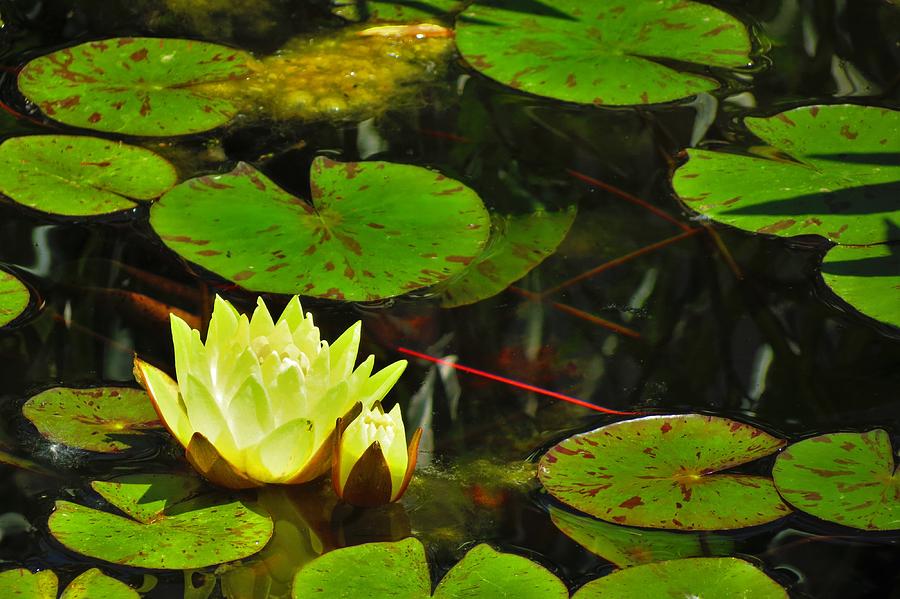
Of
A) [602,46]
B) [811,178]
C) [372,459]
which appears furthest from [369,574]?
[602,46]

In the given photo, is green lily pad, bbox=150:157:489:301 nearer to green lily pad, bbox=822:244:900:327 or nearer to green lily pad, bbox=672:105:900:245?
green lily pad, bbox=672:105:900:245

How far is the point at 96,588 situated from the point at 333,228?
1023mm

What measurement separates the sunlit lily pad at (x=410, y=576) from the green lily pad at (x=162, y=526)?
12cm

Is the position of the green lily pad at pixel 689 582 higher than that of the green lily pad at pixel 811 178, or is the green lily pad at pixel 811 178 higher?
the green lily pad at pixel 811 178

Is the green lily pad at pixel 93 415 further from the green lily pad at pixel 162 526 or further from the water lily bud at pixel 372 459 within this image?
the water lily bud at pixel 372 459

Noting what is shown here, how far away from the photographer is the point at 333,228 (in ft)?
7.38

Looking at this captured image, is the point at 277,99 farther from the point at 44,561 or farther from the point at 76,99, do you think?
the point at 44,561

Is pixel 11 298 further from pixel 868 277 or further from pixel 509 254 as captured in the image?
pixel 868 277

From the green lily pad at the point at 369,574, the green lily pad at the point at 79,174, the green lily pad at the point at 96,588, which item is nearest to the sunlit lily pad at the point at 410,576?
the green lily pad at the point at 369,574

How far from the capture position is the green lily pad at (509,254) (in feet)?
7.09

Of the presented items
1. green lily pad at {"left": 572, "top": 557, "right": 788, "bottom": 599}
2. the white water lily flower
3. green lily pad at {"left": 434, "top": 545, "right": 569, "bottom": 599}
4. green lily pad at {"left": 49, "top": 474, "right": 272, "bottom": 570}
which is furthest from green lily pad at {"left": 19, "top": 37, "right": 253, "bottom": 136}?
green lily pad at {"left": 572, "top": 557, "right": 788, "bottom": 599}

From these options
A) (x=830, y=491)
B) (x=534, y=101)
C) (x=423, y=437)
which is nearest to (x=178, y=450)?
(x=423, y=437)

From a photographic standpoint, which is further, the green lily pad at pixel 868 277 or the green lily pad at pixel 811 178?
the green lily pad at pixel 811 178

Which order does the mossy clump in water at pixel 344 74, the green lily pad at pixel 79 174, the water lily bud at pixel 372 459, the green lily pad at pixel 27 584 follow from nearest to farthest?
the green lily pad at pixel 27 584 < the water lily bud at pixel 372 459 < the green lily pad at pixel 79 174 < the mossy clump in water at pixel 344 74
